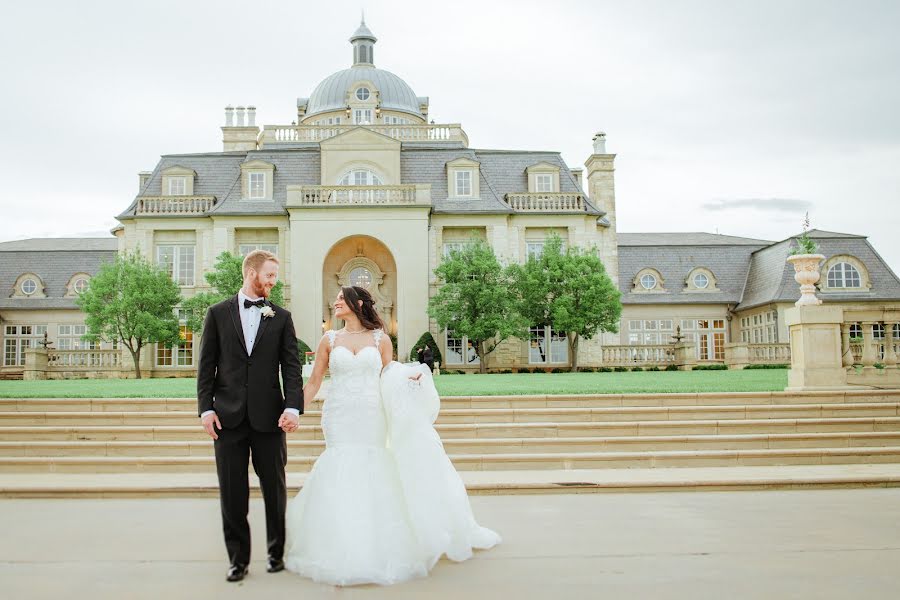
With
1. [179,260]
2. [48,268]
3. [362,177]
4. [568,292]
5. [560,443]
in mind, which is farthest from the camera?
[48,268]

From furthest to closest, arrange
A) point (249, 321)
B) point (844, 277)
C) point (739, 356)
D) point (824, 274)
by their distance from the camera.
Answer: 1. point (844, 277)
2. point (824, 274)
3. point (739, 356)
4. point (249, 321)

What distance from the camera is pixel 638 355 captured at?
124 feet

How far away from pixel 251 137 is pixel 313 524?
44362 millimetres

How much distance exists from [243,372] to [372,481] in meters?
1.33

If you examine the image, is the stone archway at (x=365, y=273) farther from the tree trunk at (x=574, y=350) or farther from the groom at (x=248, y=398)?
the groom at (x=248, y=398)

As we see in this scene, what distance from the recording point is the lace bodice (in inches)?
255

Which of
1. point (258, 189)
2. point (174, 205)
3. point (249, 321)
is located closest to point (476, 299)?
point (258, 189)

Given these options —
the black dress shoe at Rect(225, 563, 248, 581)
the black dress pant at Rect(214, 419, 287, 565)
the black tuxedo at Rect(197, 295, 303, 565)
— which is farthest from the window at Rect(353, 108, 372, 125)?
the black dress shoe at Rect(225, 563, 248, 581)

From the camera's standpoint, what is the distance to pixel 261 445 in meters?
5.99

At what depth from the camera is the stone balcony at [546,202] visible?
130 ft

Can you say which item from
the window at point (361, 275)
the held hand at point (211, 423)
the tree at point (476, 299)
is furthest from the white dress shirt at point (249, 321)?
the window at point (361, 275)

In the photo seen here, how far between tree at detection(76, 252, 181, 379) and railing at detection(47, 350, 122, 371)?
1.48 meters

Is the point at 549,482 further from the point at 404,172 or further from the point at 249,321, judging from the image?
the point at 404,172

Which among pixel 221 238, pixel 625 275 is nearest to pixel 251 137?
pixel 221 238
